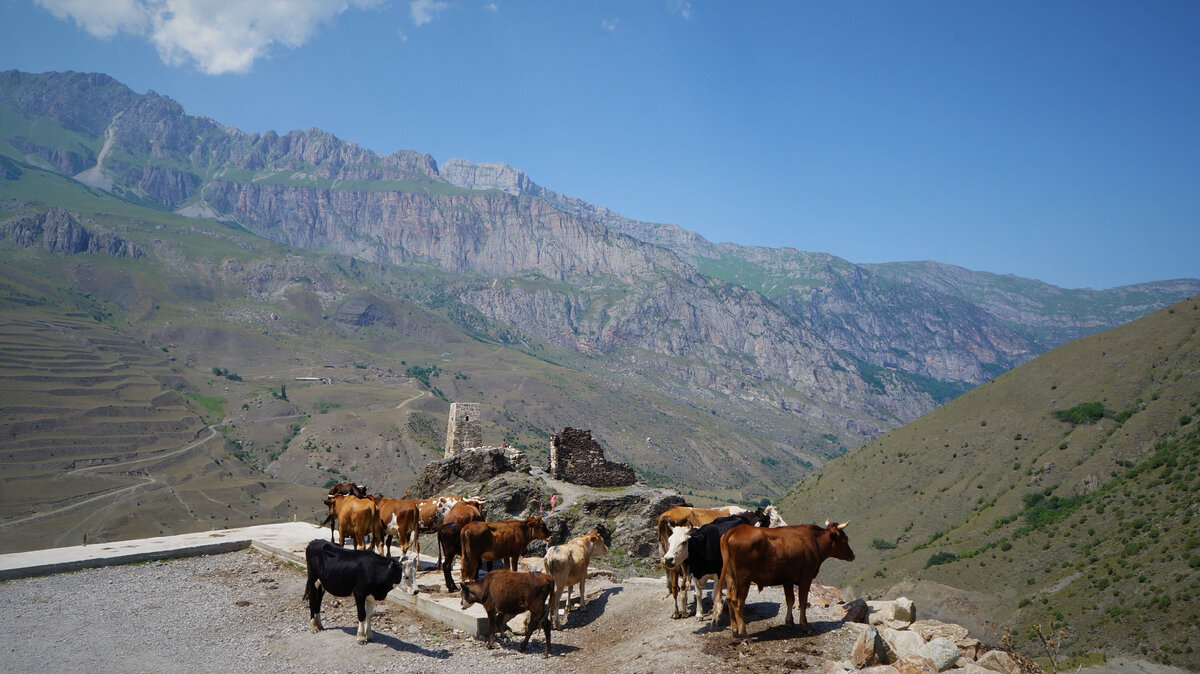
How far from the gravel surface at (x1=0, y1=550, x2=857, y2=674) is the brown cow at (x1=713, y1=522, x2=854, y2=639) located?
22.6 inches

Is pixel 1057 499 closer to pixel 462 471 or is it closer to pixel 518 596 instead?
pixel 462 471

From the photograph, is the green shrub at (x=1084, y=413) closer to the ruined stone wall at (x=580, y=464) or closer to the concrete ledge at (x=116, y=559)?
the ruined stone wall at (x=580, y=464)

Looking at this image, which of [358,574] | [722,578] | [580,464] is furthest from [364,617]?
[580,464]

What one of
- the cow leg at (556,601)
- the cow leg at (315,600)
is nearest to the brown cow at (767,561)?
the cow leg at (556,601)

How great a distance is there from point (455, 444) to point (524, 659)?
75.0ft

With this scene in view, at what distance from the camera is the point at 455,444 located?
3453 cm

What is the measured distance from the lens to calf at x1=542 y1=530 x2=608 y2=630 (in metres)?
14.0

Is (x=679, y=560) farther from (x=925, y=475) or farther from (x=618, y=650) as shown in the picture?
(x=925, y=475)

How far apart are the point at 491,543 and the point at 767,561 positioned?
633 centimetres

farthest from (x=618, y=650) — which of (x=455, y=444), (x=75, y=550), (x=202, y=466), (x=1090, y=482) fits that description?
(x=202, y=466)

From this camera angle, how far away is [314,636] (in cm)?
1319

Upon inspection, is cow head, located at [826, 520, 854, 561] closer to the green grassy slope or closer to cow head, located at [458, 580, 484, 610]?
cow head, located at [458, 580, 484, 610]

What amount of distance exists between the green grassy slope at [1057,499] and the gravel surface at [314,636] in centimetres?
1406

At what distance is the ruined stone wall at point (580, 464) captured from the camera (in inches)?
1193
